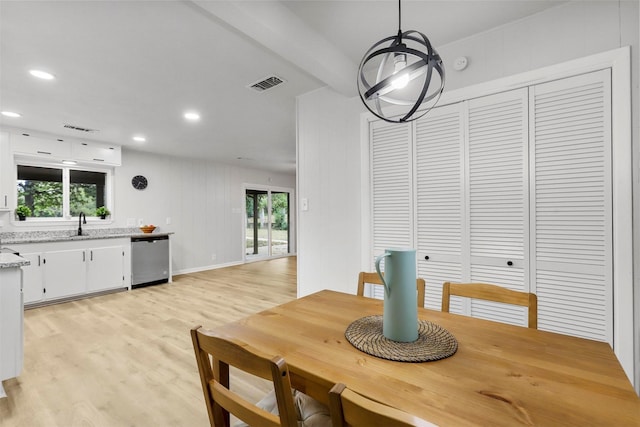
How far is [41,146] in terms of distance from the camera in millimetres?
4184

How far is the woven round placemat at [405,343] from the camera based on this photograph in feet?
3.11

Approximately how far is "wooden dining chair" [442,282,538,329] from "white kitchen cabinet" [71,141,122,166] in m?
5.49

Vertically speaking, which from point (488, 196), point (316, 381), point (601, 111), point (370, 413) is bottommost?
point (316, 381)

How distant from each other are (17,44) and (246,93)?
1.67 m

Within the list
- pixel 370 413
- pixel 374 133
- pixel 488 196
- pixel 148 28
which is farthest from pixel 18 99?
pixel 488 196

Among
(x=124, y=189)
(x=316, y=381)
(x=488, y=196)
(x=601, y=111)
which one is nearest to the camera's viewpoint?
(x=316, y=381)

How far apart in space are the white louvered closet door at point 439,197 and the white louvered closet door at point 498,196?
8cm

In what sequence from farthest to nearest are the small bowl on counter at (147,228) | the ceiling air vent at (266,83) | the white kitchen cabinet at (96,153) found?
the small bowl on counter at (147,228)
the white kitchen cabinet at (96,153)
the ceiling air vent at (266,83)

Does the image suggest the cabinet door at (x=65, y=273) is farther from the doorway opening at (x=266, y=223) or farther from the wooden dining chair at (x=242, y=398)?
the wooden dining chair at (x=242, y=398)

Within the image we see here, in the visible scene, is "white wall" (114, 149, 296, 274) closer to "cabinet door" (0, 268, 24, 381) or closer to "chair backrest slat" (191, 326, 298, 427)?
"cabinet door" (0, 268, 24, 381)

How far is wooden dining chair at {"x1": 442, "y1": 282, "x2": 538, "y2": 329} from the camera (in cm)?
130

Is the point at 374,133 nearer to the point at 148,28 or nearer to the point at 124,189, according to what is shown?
the point at 148,28

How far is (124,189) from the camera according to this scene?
208 inches

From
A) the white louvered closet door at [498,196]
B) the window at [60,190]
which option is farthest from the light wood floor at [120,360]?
the white louvered closet door at [498,196]
